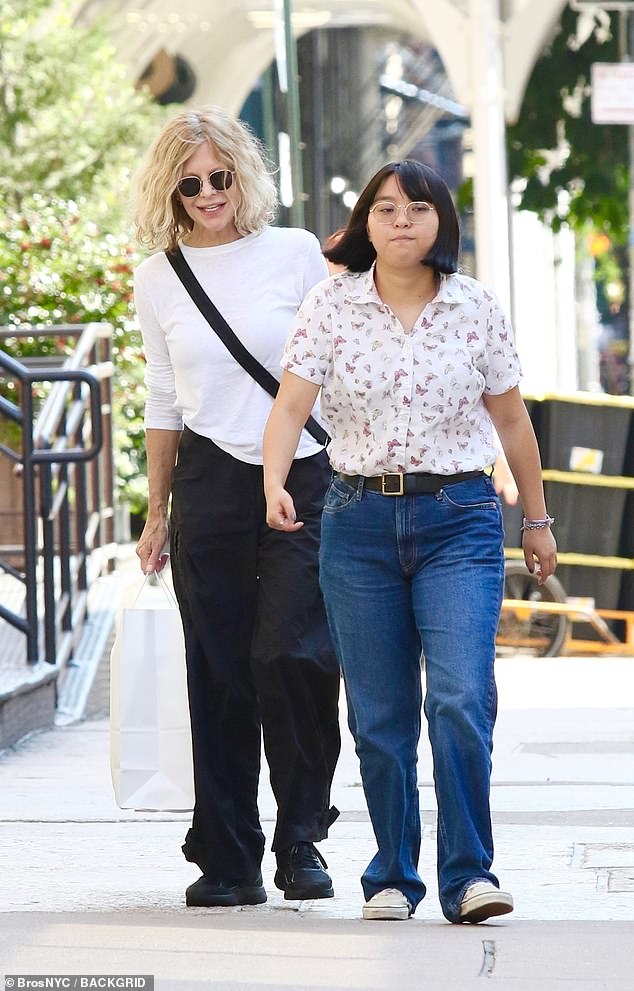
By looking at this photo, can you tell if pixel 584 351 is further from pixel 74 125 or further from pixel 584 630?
pixel 584 630

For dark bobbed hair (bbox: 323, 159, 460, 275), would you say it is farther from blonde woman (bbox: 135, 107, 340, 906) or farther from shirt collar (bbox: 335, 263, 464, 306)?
blonde woman (bbox: 135, 107, 340, 906)

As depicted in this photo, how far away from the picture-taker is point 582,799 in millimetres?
5531

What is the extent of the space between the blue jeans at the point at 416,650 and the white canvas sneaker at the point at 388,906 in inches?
0.9

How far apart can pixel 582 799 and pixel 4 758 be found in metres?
2.01

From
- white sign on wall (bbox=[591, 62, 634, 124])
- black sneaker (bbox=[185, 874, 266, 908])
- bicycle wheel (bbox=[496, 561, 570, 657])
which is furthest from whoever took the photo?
white sign on wall (bbox=[591, 62, 634, 124])

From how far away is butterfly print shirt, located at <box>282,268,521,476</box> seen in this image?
385 cm

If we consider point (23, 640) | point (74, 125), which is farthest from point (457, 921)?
point (74, 125)

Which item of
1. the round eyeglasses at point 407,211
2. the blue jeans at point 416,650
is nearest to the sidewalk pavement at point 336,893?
the blue jeans at point 416,650

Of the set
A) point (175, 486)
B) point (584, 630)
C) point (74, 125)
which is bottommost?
point (584, 630)

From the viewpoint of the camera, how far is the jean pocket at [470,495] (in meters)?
3.87

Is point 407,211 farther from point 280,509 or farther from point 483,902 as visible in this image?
point 483,902

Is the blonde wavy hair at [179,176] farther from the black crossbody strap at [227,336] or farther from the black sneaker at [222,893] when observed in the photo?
the black sneaker at [222,893]

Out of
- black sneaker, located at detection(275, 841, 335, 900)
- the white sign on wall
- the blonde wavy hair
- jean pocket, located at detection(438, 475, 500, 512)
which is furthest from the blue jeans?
the white sign on wall

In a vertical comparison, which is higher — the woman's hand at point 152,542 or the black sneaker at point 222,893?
the woman's hand at point 152,542
